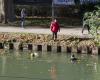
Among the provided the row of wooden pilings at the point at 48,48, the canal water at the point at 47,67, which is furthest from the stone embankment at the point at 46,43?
the canal water at the point at 47,67

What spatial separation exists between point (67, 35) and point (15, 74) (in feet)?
33.0

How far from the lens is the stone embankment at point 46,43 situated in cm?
3594

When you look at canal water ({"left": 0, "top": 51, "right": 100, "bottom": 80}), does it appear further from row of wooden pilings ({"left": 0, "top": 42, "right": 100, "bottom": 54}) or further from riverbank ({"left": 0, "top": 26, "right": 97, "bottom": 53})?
riverbank ({"left": 0, "top": 26, "right": 97, "bottom": 53})

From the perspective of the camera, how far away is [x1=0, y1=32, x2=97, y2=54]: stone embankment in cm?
3594

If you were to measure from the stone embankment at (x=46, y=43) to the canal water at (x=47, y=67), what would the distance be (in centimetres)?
57

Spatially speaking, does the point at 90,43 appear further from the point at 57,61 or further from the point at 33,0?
the point at 33,0

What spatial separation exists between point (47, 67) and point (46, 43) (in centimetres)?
582

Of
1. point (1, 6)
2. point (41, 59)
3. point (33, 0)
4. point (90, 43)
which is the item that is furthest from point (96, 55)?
point (33, 0)

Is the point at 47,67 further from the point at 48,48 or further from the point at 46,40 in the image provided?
the point at 46,40

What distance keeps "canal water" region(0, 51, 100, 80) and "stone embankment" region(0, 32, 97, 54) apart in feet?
1.86

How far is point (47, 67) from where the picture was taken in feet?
102

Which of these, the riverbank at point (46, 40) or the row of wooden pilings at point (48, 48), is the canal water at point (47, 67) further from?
the riverbank at point (46, 40)

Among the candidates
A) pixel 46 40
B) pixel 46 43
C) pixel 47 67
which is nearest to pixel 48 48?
pixel 46 43

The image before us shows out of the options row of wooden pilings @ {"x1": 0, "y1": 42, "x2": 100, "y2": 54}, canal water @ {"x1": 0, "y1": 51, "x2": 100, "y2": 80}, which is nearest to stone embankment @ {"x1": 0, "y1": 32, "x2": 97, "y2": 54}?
row of wooden pilings @ {"x1": 0, "y1": 42, "x2": 100, "y2": 54}
